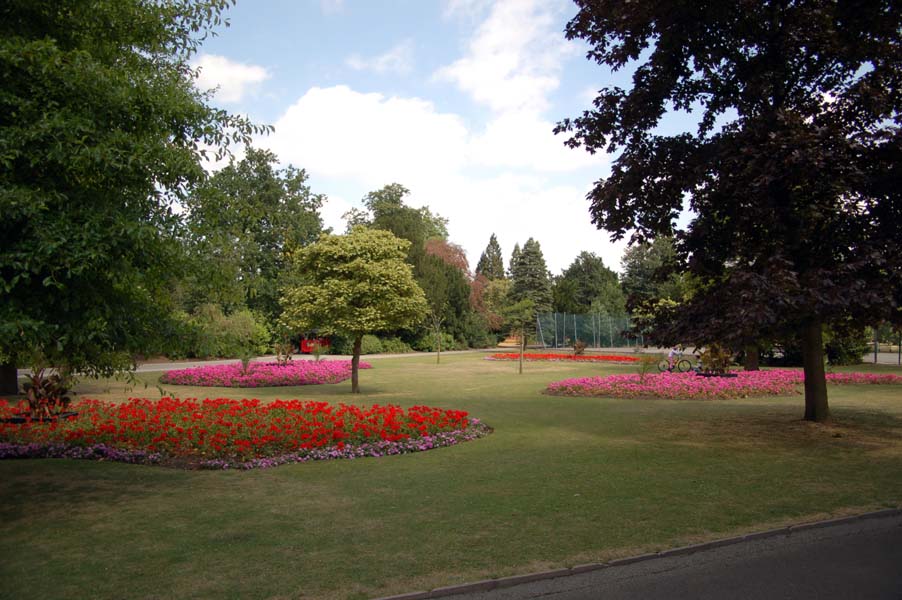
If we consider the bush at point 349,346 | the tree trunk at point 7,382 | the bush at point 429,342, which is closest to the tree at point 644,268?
the bush at point 429,342

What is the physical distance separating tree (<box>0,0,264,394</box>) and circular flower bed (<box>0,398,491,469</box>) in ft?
10.5

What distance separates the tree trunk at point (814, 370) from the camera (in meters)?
11.2

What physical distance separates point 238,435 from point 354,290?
8.01 meters

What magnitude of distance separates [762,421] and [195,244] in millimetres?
11306

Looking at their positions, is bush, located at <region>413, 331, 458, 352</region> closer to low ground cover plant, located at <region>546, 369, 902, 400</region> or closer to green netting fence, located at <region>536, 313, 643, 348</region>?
green netting fence, located at <region>536, 313, 643, 348</region>

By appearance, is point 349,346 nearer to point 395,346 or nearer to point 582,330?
point 395,346

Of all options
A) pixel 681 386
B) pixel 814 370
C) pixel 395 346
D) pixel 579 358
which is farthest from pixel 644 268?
pixel 814 370

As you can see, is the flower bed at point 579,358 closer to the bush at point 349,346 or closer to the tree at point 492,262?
the bush at point 349,346

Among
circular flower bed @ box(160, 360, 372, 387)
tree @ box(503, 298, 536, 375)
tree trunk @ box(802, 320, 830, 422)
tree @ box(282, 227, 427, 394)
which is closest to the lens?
tree trunk @ box(802, 320, 830, 422)

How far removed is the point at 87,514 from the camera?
688cm

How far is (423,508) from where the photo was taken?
6.88 m

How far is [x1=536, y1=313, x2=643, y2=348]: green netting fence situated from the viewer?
169ft

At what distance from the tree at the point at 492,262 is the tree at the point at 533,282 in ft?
105

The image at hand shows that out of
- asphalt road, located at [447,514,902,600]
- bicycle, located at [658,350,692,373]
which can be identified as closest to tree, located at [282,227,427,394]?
asphalt road, located at [447,514,902,600]
